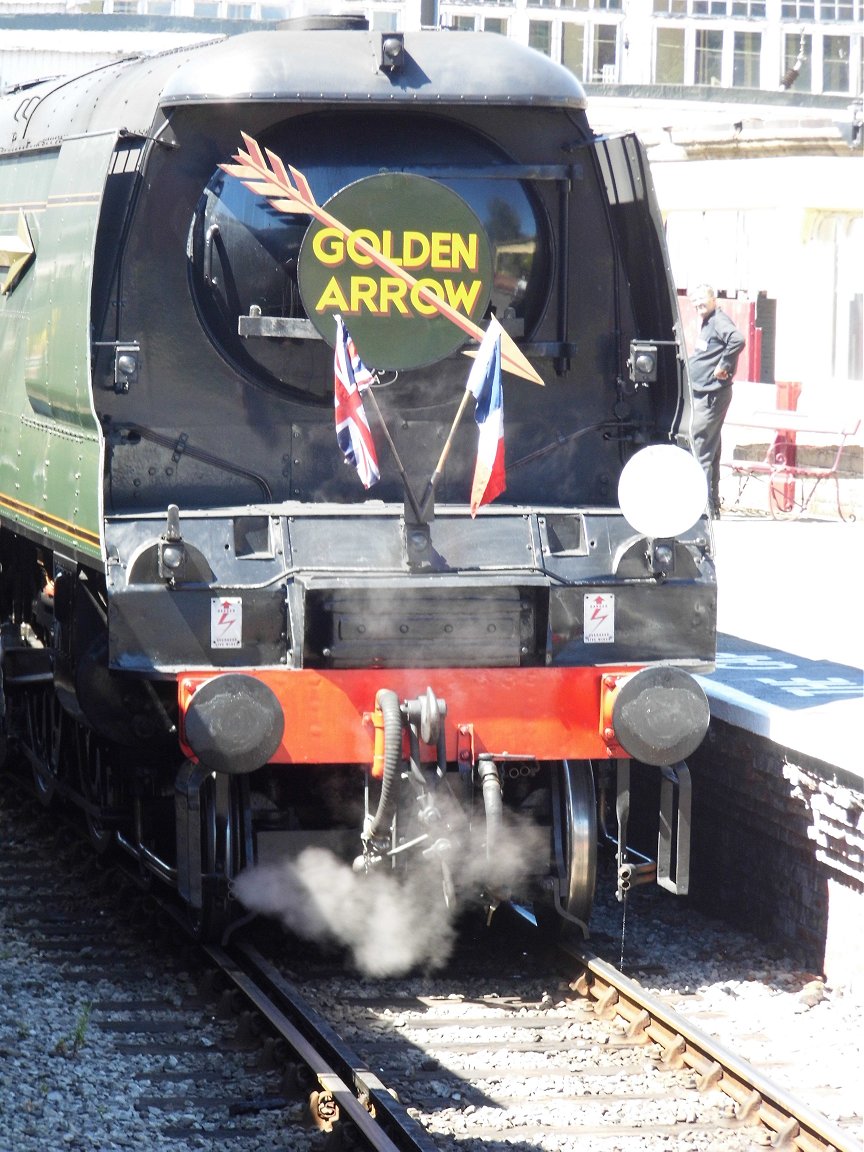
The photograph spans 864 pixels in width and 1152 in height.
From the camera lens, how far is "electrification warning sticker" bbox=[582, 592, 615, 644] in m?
6.45

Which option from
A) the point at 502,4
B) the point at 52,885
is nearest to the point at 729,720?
the point at 52,885

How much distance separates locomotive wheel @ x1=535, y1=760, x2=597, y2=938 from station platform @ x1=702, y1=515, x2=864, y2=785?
0.81 m

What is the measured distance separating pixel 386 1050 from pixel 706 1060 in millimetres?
997

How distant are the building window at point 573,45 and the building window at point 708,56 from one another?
2.53m

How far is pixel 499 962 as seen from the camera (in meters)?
6.86

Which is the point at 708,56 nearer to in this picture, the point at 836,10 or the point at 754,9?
the point at 754,9

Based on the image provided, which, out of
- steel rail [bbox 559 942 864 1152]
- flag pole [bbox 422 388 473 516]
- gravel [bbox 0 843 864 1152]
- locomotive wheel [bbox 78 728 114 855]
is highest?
flag pole [bbox 422 388 473 516]

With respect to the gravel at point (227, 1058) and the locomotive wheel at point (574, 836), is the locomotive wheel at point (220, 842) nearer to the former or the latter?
the gravel at point (227, 1058)

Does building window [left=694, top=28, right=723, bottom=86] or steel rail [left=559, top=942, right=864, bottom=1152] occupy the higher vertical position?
building window [left=694, top=28, right=723, bottom=86]

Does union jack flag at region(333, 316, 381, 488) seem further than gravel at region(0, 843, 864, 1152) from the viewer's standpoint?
Yes

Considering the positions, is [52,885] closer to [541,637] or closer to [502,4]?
[541,637]

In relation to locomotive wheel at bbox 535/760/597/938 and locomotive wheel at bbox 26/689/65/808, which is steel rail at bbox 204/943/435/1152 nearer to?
locomotive wheel at bbox 535/760/597/938

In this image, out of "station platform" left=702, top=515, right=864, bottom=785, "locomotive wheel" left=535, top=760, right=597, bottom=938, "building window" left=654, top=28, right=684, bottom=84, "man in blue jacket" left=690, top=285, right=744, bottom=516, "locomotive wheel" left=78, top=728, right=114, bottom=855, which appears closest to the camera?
"locomotive wheel" left=535, top=760, right=597, bottom=938

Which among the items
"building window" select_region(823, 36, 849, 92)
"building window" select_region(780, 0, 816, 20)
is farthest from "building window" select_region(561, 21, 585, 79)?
"building window" select_region(823, 36, 849, 92)
